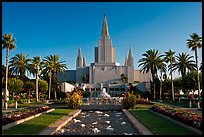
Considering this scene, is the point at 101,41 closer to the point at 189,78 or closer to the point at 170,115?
the point at 189,78

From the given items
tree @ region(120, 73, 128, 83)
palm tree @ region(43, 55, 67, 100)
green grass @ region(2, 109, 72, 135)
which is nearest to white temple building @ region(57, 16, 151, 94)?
tree @ region(120, 73, 128, 83)

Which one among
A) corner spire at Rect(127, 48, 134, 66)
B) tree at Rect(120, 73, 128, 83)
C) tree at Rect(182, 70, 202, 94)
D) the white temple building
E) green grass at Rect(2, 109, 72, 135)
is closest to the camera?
green grass at Rect(2, 109, 72, 135)

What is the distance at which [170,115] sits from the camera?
15.7m

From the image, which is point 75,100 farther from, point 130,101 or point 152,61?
point 152,61

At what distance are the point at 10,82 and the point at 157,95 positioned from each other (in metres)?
27.6

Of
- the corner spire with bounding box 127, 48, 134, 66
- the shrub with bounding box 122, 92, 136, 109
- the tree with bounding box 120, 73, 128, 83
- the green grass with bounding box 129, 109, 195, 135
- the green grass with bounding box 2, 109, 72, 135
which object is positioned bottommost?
the green grass with bounding box 129, 109, 195, 135

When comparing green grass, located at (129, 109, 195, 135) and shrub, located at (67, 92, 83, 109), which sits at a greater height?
shrub, located at (67, 92, 83, 109)

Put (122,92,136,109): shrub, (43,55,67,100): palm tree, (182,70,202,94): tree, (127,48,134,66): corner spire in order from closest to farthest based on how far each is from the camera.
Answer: (122,92,136,109): shrub → (182,70,202,94): tree → (43,55,67,100): palm tree → (127,48,134,66): corner spire

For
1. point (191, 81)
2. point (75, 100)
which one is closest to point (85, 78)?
point (191, 81)

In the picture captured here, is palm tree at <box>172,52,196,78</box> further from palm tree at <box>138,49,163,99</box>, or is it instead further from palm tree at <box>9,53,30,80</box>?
palm tree at <box>9,53,30,80</box>

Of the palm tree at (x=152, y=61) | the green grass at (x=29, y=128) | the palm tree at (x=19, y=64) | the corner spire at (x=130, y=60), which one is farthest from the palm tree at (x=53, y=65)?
the corner spire at (x=130, y=60)

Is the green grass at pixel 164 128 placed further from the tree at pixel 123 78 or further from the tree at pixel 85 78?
the tree at pixel 85 78

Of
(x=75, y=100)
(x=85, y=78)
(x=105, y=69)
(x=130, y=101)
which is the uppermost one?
(x=105, y=69)

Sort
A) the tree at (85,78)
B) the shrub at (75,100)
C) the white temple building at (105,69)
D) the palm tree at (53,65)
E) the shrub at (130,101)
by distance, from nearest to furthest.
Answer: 1. the shrub at (75,100)
2. the shrub at (130,101)
3. the palm tree at (53,65)
4. the white temple building at (105,69)
5. the tree at (85,78)
